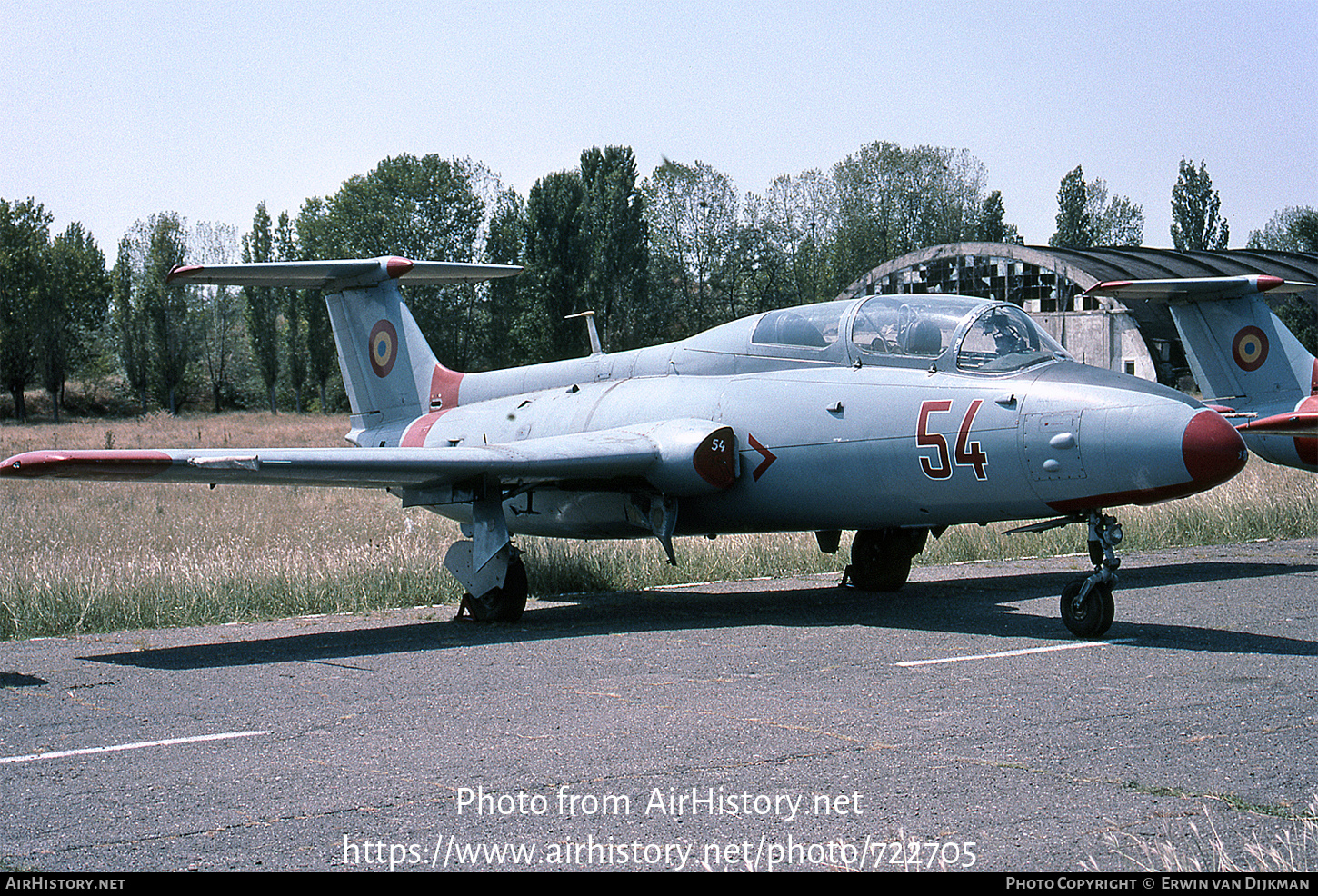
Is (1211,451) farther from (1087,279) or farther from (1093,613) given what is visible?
(1087,279)

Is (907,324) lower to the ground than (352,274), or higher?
lower

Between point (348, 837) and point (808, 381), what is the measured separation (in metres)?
6.84

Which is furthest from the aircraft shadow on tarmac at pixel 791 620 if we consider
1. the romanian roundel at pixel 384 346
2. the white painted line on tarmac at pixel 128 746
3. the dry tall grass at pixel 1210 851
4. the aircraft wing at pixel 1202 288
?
the aircraft wing at pixel 1202 288

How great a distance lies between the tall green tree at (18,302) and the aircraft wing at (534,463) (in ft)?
218

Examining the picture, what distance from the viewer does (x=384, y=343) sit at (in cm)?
1474

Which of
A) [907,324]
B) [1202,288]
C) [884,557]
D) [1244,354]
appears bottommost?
[884,557]

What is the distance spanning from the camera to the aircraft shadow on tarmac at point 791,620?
8734 millimetres

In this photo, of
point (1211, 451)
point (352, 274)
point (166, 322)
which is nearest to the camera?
point (1211, 451)

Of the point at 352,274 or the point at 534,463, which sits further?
the point at 352,274

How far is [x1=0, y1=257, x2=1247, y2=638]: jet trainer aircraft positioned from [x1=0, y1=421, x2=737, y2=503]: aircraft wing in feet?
0.08

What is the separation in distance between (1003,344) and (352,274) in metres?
8.15

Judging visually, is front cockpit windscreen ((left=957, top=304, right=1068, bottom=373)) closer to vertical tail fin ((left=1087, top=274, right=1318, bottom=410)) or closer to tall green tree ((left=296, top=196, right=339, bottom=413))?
vertical tail fin ((left=1087, top=274, right=1318, bottom=410))

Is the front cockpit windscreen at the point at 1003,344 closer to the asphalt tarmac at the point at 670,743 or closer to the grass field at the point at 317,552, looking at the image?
the asphalt tarmac at the point at 670,743

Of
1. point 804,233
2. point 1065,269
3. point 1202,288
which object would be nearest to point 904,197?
point 804,233
